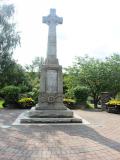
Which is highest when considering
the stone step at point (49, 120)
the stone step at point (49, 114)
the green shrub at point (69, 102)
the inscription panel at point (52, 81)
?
the inscription panel at point (52, 81)

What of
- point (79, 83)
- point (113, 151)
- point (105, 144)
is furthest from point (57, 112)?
point (79, 83)

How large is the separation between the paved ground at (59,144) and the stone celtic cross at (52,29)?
16.3ft

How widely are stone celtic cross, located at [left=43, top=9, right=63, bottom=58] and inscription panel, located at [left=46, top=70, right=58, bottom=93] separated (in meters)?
0.85

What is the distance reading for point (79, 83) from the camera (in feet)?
97.0

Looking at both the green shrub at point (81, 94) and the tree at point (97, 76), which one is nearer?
the green shrub at point (81, 94)

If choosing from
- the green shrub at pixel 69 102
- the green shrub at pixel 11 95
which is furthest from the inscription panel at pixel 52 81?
the green shrub at pixel 11 95

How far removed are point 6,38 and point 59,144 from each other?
20832 millimetres

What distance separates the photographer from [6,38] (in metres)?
27.9

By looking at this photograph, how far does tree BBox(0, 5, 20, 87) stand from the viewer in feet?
90.8

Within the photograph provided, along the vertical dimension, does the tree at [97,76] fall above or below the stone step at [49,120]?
above

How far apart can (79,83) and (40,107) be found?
15.2m

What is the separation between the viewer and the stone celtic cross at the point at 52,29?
15.2m

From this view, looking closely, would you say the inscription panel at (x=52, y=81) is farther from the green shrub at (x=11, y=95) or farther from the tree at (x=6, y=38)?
the tree at (x=6, y=38)

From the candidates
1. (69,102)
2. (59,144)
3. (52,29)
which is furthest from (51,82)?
(69,102)
